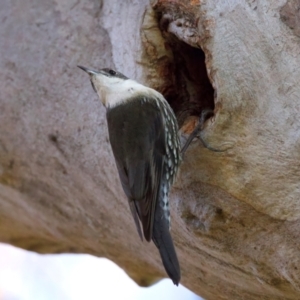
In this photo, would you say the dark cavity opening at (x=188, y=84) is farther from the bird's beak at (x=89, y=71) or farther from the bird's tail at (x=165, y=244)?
the bird's tail at (x=165, y=244)

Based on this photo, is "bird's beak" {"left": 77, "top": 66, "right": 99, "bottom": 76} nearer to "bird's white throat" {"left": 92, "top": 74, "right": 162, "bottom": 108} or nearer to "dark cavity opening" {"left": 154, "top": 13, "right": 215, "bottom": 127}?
"bird's white throat" {"left": 92, "top": 74, "right": 162, "bottom": 108}

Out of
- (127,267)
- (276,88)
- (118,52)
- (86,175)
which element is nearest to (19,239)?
(127,267)

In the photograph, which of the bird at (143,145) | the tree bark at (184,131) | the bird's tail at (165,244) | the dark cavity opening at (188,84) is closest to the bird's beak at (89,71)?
the bird at (143,145)

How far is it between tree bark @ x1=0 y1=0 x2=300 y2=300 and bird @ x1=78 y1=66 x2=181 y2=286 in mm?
57

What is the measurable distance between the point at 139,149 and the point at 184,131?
0.59ft

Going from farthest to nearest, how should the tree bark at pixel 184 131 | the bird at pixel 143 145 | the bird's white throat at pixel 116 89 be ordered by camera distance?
the bird's white throat at pixel 116 89, the bird at pixel 143 145, the tree bark at pixel 184 131

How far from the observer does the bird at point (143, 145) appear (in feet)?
8.01

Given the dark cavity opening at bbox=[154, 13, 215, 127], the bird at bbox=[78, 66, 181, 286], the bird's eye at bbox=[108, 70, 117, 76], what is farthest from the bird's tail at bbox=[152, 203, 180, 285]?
the bird's eye at bbox=[108, 70, 117, 76]

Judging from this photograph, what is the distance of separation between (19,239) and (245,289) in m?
1.48

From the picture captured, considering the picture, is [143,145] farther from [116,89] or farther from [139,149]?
[116,89]

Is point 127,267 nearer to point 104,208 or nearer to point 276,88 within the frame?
point 104,208

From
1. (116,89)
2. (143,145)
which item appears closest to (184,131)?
(143,145)

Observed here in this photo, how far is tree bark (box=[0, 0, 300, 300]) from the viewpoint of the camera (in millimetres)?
2279

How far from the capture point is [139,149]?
8.44ft
